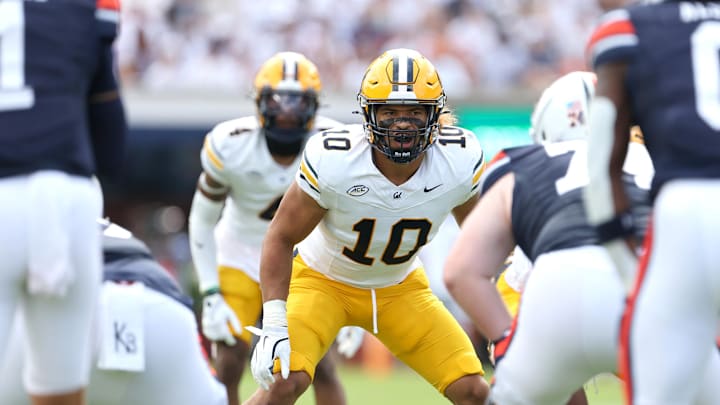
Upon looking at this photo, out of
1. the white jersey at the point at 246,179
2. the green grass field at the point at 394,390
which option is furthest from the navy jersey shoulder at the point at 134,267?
the green grass field at the point at 394,390

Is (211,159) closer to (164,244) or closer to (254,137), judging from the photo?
(254,137)

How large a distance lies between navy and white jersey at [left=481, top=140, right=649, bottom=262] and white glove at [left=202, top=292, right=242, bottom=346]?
2.34m

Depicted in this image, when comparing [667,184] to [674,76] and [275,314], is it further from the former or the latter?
[275,314]

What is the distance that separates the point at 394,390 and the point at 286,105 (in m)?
4.00

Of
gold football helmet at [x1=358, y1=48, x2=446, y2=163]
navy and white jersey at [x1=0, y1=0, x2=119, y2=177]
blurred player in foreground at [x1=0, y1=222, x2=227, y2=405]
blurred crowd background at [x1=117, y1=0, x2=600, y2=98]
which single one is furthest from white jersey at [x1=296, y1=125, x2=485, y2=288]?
blurred crowd background at [x1=117, y1=0, x2=600, y2=98]

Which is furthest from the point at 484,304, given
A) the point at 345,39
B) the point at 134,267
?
the point at 345,39

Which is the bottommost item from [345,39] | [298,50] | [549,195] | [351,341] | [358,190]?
[351,341]

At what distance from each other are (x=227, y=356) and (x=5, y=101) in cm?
325

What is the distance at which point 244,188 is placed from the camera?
6609 millimetres

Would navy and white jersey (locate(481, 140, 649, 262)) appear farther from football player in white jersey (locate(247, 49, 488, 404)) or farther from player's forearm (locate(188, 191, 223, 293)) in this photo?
player's forearm (locate(188, 191, 223, 293))

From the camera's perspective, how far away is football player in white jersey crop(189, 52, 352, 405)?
6.49 metres

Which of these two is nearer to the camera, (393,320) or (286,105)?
(393,320)

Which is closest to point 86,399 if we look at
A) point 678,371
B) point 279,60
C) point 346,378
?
point 678,371

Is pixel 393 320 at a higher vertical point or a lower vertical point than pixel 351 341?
higher
